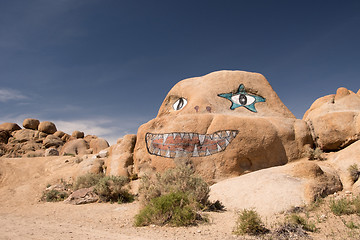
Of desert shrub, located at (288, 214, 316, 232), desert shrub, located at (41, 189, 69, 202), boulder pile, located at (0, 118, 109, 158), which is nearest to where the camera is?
desert shrub, located at (288, 214, 316, 232)

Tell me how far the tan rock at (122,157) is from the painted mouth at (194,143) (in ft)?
8.37

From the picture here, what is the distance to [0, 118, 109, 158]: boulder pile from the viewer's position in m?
27.5

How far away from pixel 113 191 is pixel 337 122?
8773 millimetres

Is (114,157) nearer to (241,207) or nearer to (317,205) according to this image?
(241,207)

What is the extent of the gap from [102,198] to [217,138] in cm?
489

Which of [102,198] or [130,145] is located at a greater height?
[130,145]

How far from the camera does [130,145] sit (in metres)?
12.7

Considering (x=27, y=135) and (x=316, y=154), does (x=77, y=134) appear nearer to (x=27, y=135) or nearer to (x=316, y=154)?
(x=27, y=135)

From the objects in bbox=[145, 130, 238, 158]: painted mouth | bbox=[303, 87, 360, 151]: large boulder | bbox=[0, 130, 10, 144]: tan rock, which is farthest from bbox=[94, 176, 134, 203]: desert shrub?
bbox=[0, 130, 10, 144]: tan rock

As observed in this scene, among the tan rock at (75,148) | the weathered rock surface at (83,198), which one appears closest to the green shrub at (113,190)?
the weathered rock surface at (83,198)

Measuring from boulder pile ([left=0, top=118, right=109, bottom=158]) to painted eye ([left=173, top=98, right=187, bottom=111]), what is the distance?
666 inches

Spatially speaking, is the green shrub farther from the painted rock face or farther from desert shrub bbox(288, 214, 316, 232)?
desert shrub bbox(288, 214, 316, 232)

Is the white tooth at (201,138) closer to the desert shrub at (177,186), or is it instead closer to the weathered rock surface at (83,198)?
the desert shrub at (177,186)

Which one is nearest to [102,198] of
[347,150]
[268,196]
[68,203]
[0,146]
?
[68,203]
